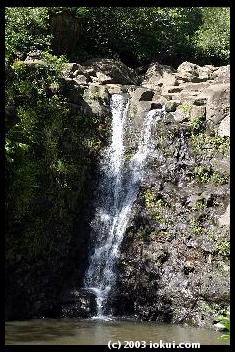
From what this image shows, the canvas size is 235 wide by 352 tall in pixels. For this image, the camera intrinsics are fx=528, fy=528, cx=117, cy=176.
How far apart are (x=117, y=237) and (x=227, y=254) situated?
115 inches

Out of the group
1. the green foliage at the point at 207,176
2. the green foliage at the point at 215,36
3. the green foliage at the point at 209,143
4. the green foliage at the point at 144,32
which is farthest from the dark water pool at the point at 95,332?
the green foliage at the point at 215,36

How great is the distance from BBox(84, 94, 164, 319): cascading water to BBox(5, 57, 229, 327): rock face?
23 centimetres

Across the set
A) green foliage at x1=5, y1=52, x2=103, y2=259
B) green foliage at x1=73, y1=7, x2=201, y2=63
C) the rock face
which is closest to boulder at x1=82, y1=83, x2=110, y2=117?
the rock face

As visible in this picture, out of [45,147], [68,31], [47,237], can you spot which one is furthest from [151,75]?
[47,237]

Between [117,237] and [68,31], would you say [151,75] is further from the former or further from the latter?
[117,237]

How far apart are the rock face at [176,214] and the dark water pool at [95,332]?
2.62ft

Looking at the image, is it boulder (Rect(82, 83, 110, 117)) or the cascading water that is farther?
boulder (Rect(82, 83, 110, 117))

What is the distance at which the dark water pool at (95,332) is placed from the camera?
9758mm

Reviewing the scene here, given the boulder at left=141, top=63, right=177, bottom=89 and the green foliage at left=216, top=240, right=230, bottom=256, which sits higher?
the boulder at left=141, top=63, right=177, bottom=89

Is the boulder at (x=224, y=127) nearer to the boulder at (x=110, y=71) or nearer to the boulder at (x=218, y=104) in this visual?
the boulder at (x=218, y=104)

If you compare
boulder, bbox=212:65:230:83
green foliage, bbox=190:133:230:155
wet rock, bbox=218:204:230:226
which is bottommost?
wet rock, bbox=218:204:230:226

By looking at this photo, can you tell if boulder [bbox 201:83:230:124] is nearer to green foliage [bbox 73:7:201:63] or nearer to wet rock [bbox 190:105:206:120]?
wet rock [bbox 190:105:206:120]

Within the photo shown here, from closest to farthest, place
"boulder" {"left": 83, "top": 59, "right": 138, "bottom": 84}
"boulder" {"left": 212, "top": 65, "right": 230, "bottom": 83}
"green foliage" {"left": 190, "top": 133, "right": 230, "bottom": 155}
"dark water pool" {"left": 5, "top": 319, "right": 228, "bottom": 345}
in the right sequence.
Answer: "dark water pool" {"left": 5, "top": 319, "right": 228, "bottom": 345}, "green foliage" {"left": 190, "top": 133, "right": 230, "bottom": 155}, "boulder" {"left": 212, "top": 65, "right": 230, "bottom": 83}, "boulder" {"left": 83, "top": 59, "right": 138, "bottom": 84}

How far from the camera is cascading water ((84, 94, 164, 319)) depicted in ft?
43.9
